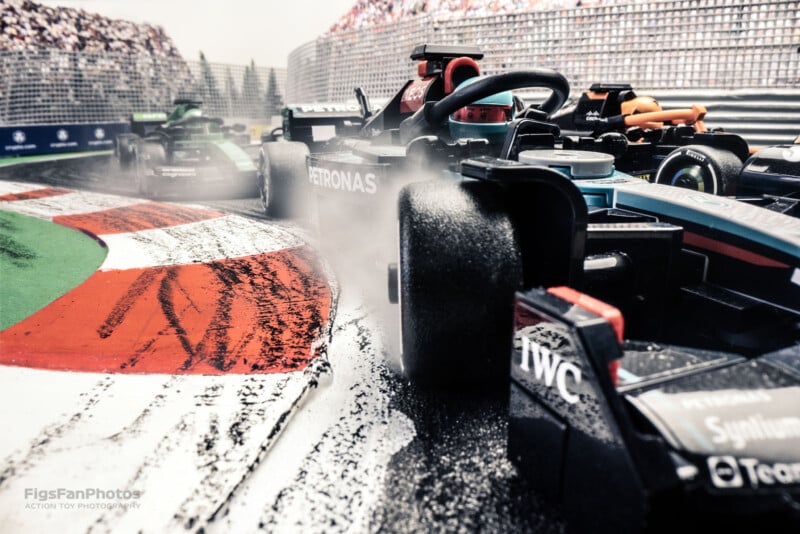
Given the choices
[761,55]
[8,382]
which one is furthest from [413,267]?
[761,55]

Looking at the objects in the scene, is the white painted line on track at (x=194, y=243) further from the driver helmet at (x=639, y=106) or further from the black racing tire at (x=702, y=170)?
the driver helmet at (x=639, y=106)

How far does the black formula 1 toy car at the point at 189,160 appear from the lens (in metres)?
6.90

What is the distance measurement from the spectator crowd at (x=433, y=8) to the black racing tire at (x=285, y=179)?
9.62 meters

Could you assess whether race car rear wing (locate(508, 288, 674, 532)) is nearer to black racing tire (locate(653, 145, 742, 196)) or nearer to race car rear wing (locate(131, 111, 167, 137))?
black racing tire (locate(653, 145, 742, 196))

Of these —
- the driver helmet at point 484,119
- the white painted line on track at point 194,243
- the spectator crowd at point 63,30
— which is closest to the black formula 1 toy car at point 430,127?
the driver helmet at point 484,119

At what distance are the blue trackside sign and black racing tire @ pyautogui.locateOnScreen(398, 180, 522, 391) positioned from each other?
12.6m

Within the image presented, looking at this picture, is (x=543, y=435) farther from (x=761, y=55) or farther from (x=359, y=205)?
(x=761, y=55)

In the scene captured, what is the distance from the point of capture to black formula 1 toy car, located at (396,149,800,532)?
3.39 feet

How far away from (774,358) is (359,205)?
2.18 metres

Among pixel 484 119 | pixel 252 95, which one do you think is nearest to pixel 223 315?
pixel 484 119

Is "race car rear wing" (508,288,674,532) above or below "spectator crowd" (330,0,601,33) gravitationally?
below

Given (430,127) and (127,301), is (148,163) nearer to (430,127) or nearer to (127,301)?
(127,301)

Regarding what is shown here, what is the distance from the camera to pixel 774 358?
50.4 inches

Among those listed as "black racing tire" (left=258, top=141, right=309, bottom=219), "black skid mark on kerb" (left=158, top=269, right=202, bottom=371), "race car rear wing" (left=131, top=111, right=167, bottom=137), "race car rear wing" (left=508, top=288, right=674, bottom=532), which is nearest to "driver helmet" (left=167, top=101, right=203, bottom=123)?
"race car rear wing" (left=131, top=111, right=167, bottom=137)
